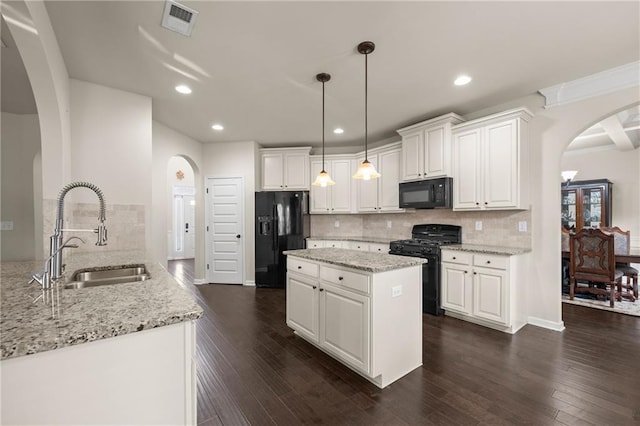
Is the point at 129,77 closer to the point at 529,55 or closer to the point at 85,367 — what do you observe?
the point at 85,367

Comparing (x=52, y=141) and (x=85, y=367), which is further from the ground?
(x=52, y=141)

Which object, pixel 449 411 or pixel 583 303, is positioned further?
pixel 583 303

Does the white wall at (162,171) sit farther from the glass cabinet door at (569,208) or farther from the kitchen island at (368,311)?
the glass cabinet door at (569,208)

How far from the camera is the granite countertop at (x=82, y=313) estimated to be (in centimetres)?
80

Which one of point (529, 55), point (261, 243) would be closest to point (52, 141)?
point (261, 243)

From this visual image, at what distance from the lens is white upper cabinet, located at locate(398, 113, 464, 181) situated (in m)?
3.65

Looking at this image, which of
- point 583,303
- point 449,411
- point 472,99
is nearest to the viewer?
point 449,411

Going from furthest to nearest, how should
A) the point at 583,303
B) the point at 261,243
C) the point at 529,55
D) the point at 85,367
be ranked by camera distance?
the point at 261,243, the point at 583,303, the point at 529,55, the point at 85,367

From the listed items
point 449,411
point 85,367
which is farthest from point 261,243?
point 85,367

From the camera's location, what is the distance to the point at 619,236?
4.08 meters

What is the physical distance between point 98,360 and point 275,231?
13.4 feet

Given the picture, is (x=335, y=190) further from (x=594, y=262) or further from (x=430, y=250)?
(x=594, y=262)

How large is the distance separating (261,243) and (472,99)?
3825mm

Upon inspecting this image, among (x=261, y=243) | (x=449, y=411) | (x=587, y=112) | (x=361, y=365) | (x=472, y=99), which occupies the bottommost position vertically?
(x=449, y=411)
